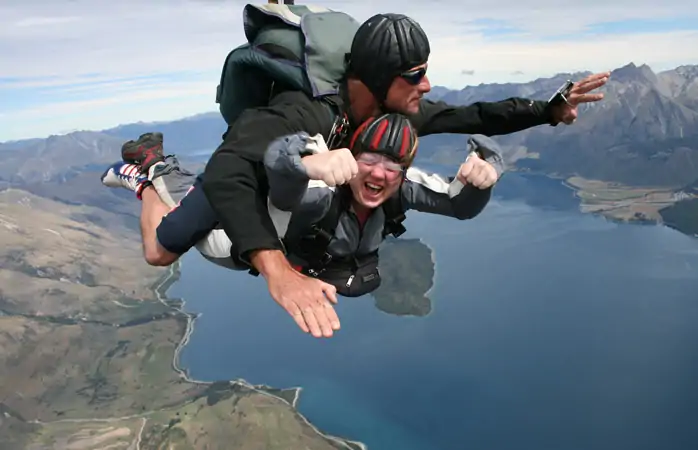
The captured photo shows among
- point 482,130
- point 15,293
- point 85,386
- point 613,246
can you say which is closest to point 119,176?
point 482,130

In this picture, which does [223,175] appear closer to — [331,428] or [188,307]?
[331,428]

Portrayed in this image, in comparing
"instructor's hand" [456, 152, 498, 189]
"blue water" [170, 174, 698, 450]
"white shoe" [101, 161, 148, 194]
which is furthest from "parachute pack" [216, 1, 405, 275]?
"blue water" [170, 174, 698, 450]

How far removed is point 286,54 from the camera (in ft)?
12.2

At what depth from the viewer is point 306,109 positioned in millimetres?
3393

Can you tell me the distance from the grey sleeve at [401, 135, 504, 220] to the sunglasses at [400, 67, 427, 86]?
0.65 metres

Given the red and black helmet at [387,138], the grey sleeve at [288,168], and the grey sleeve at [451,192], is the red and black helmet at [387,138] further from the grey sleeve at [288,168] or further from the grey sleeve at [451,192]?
the grey sleeve at [288,168]

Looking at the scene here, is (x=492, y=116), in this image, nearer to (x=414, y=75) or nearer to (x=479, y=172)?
(x=414, y=75)

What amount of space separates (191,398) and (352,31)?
71.1 metres

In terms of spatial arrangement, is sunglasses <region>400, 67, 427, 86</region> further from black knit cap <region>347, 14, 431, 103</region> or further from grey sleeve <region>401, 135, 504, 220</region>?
grey sleeve <region>401, 135, 504, 220</region>

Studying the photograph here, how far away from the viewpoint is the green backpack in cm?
362

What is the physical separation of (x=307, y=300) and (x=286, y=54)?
1.92 meters

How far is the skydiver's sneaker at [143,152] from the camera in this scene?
17.2ft

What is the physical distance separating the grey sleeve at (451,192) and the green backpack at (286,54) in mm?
953

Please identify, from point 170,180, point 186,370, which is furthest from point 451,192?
point 186,370
